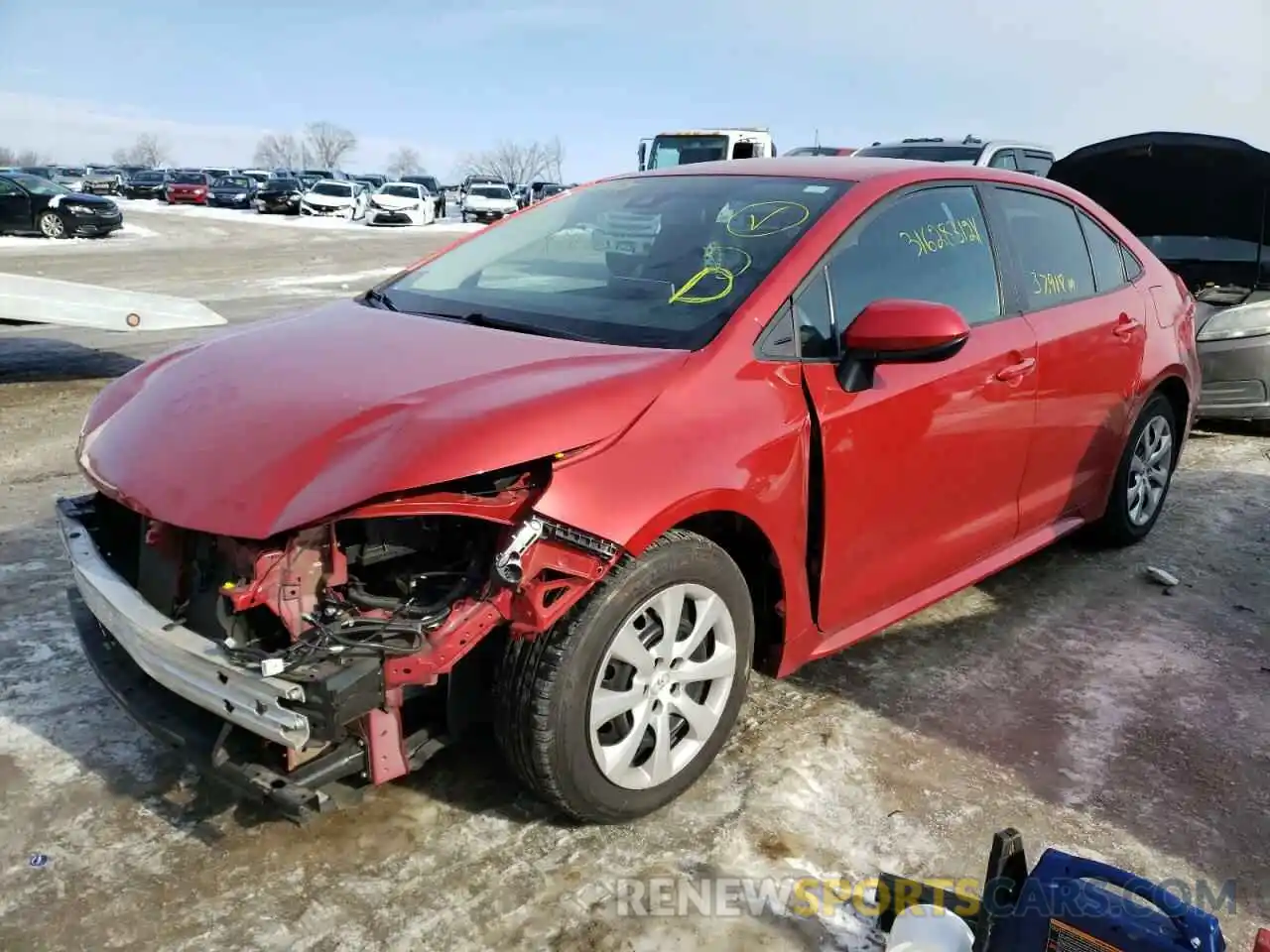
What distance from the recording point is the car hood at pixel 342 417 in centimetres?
214

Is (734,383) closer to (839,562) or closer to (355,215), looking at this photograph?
(839,562)

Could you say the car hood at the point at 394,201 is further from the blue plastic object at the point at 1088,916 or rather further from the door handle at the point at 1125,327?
the blue plastic object at the point at 1088,916

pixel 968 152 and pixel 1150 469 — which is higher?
pixel 968 152

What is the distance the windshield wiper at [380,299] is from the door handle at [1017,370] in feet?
6.48

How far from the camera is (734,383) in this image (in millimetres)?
2572

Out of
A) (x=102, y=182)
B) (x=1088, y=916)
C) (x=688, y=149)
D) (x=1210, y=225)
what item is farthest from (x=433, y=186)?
(x=1088, y=916)

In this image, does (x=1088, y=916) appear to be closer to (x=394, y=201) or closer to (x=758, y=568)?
(x=758, y=568)

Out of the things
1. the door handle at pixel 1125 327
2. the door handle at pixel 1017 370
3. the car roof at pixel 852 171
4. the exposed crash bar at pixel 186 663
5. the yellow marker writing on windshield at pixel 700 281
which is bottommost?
the exposed crash bar at pixel 186 663

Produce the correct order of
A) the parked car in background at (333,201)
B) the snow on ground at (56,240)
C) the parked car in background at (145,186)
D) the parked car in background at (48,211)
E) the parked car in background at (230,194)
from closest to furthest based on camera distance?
the snow on ground at (56,240)
the parked car in background at (48,211)
the parked car in background at (333,201)
the parked car in background at (230,194)
the parked car in background at (145,186)

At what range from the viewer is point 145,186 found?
47062 millimetres

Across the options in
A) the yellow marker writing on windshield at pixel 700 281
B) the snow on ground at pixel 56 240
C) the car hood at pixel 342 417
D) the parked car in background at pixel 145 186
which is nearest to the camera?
the car hood at pixel 342 417

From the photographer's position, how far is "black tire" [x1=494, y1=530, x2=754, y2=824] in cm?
225

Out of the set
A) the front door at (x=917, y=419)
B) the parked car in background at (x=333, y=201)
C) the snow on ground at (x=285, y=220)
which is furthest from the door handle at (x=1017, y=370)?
the parked car in background at (x=333, y=201)

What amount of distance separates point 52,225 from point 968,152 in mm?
20106
